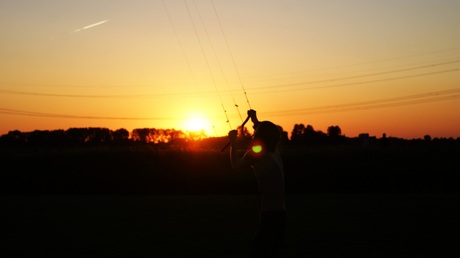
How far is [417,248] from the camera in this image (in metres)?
11.5

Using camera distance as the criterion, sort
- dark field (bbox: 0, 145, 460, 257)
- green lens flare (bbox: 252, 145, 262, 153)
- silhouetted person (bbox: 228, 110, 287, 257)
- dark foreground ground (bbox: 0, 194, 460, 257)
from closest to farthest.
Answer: silhouetted person (bbox: 228, 110, 287, 257)
green lens flare (bbox: 252, 145, 262, 153)
dark foreground ground (bbox: 0, 194, 460, 257)
dark field (bbox: 0, 145, 460, 257)

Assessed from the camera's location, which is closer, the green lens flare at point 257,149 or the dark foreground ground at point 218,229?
the green lens flare at point 257,149

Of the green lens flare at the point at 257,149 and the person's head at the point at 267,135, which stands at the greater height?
the person's head at the point at 267,135

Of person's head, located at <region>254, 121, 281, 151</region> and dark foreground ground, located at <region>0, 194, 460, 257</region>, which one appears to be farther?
dark foreground ground, located at <region>0, 194, 460, 257</region>

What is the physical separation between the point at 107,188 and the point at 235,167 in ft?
103

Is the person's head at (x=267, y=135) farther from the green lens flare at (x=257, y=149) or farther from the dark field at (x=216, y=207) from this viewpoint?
the dark field at (x=216, y=207)

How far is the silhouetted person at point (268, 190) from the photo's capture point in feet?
19.4

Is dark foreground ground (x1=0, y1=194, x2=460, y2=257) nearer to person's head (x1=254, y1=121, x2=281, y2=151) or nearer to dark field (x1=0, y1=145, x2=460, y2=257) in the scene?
dark field (x1=0, y1=145, x2=460, y2=257)

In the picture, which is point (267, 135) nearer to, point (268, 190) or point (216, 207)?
point (268, 190)

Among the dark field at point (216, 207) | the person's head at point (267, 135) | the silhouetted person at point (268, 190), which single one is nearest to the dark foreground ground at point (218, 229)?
the dark field at point (216, 207)

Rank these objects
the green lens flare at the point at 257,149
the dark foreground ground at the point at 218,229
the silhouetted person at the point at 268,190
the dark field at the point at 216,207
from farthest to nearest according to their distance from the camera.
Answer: the dark field at the point at 216,207
the dark foreground ground at the point at 218,229
the green lens flare at the point at 257,149
the silhouetted person at the point at 268,190

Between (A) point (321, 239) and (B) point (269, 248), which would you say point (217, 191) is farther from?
(B) point (269, 248)

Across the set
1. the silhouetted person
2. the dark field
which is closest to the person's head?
the silhouetted person

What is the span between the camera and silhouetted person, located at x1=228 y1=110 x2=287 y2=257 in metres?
5.91
